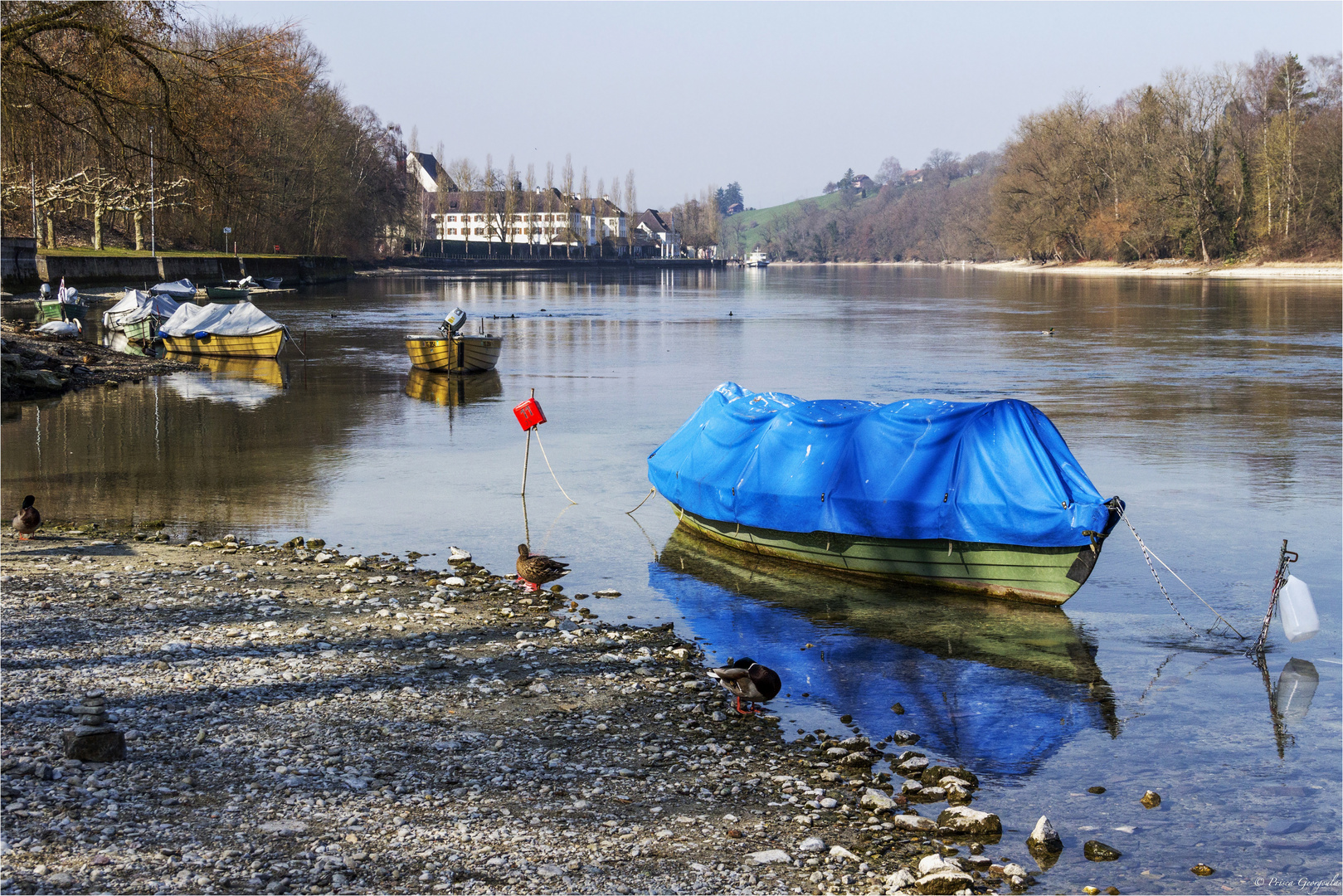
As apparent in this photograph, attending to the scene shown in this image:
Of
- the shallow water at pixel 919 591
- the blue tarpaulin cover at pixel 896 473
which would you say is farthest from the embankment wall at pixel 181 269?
the blue tarpaulin cover at pixel 896 473

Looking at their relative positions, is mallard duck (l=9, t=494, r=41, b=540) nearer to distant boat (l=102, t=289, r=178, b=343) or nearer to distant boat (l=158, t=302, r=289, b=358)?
distant boat (l=158, t=302, r=289, b=358)

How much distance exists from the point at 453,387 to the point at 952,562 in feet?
79.1

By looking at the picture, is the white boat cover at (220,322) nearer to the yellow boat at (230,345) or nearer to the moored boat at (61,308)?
the yellow boat at (230,345)

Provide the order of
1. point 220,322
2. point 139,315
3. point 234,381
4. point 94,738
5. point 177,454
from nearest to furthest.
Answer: point 94,738
point 177,454
point 234,381
point 220,322
point 139,315

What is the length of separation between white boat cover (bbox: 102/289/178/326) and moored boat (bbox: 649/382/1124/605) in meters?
37.4

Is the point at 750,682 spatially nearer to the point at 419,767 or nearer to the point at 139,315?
the point at 419,767

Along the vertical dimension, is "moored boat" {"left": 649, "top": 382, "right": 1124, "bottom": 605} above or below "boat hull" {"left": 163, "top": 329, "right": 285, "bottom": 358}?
below

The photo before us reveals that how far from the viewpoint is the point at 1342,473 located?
2098 cm

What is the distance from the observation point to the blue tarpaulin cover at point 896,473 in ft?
44.3

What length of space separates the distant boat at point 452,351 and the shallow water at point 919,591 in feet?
2.26

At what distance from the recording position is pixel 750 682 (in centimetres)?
999

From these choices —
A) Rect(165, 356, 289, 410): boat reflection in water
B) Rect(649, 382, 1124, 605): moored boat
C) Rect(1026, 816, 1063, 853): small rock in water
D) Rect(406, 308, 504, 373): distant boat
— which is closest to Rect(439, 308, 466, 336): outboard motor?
Rect(406, 308, 504, 373): distant boat

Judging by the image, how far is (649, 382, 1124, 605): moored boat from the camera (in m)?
13.4

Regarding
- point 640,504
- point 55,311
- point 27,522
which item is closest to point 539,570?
point 640,504
